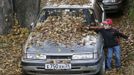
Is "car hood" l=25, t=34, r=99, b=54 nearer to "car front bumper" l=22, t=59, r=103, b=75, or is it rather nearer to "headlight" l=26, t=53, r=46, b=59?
"headlight" l=26, t=53, r=46, b=59

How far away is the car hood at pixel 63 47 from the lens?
9.12 meters

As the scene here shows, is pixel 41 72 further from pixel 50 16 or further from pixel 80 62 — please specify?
pixel 50 16

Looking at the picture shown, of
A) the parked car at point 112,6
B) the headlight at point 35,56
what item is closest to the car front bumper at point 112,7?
the parked car at point 112,6

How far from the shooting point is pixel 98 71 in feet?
29.8

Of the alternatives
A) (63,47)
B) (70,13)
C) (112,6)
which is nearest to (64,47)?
(63,47)

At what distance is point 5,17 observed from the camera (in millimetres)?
12750

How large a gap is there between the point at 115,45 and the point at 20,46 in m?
3.11

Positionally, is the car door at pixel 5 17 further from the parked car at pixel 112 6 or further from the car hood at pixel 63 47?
the parked car at pixel 112 6

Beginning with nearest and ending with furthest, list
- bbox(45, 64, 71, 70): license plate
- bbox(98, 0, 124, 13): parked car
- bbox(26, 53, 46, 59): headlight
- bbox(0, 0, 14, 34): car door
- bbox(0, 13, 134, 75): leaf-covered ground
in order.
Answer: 1. bbox(45, 64, 71, 70): license plate
2. bbox(26, 53, 46, 59): headlight
3. bbox(0, 13, 134, 75): leaf-covered ground
4. bbox(0, 0, 14, 34): car door
5. bbox(98, 0, 124, 13): parked car

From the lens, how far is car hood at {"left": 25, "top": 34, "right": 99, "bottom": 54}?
9.12 metres

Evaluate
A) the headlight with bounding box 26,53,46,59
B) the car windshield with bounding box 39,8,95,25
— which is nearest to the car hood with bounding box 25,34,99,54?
the headlight with bounding box 26,53,46,59

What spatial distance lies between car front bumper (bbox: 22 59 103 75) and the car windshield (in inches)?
78.3

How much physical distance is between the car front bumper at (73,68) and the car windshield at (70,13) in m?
1.99

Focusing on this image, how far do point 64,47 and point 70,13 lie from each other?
5.98 ft
